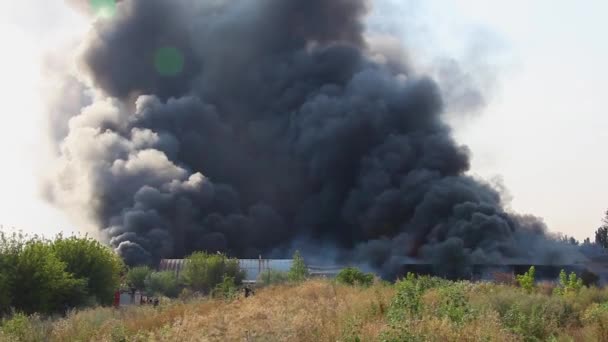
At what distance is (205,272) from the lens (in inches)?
2046

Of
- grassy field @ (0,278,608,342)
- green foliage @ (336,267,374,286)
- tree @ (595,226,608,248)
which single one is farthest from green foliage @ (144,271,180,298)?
tree @ (595,226,608,248)

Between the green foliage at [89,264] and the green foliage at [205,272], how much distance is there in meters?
14.7

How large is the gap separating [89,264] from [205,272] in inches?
649

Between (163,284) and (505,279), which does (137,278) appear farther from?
(505,279)

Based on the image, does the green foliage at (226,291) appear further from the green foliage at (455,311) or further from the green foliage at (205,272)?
the green foliage at (205,272)

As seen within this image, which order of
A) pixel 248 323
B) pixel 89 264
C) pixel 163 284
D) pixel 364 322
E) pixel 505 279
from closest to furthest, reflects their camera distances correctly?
1. pixel 248 323
2. pixel 364 322
3. pixel 89 264
4. pixel 505 279
5. pixel 163 284

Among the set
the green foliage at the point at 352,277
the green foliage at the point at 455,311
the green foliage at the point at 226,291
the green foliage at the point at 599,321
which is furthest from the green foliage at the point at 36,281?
the green foliage at the point at 599,321

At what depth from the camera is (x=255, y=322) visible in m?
12.9

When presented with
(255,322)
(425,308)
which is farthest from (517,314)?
(255,322)

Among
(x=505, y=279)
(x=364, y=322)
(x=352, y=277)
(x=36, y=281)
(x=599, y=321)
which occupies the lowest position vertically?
(x=599, y=321)

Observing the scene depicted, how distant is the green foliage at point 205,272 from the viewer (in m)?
51.8

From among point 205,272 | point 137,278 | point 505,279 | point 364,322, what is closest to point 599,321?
point 364,322

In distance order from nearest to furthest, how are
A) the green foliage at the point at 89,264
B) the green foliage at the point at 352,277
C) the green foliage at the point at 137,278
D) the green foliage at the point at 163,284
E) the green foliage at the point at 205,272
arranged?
1. the green foliage at the point at 352,277
2. the green foliage at the point at 89,264
3. the green foliage at the point at 205,272
4. the green foliage at the point at 163,284
5. the green foliage at the point at 137,278

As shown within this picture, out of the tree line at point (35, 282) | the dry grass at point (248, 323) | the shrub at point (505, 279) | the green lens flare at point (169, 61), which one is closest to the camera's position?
the dry grass at point (248, 323)
